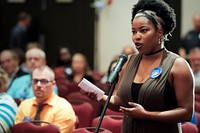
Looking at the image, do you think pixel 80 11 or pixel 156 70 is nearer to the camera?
pixel 156 70

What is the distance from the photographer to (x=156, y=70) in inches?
89.1

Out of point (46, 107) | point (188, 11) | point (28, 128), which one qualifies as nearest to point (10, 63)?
point (46, 107)

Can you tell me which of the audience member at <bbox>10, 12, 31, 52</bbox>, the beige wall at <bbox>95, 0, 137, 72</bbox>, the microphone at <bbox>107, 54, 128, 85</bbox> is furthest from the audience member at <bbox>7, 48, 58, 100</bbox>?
the audience member at <bbox>10, 12, 31, 52</bbox>

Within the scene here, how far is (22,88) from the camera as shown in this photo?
201 inches

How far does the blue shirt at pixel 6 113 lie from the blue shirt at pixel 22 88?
3.94 feet

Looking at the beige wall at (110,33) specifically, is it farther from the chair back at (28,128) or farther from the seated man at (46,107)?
the chair back at (28,128)

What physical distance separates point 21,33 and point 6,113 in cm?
700

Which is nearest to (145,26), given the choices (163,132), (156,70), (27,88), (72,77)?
(156,70)

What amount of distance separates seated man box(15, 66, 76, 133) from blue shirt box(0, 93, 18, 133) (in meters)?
0.19

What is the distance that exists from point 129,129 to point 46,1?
8.99 meters

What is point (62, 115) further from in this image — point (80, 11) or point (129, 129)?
point (80, 11)

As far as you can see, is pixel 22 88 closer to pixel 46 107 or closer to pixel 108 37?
pixel 46 107

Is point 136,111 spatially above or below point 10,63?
above

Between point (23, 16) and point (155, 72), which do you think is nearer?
point (155, 72)
